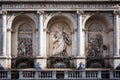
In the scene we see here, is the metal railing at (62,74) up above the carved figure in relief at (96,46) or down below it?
below

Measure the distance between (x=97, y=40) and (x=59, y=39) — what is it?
12.1 feet

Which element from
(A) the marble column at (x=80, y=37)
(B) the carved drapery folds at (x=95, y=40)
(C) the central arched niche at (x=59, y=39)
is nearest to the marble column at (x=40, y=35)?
(C) the central arched niche at (x=59, y=39)

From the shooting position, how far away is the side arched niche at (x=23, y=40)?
28812 millimetres

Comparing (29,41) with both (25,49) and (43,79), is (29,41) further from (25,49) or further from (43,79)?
(43,79)

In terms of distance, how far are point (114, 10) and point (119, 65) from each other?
5094 millimetres

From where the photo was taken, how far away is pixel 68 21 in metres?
29.4

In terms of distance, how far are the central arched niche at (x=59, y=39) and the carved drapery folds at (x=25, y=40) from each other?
183 cm

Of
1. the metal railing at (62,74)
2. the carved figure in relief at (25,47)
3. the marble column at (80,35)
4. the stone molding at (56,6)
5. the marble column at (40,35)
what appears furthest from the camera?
the carved figure in relief at (25,47)

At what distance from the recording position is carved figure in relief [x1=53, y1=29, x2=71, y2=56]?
29.4m

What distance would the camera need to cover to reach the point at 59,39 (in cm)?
2967

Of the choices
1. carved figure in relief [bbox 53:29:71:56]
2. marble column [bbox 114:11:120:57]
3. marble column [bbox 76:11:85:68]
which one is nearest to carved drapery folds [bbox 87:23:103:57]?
marble column [bbox 76:11:85:68]

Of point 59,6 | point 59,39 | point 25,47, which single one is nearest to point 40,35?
point 25,47

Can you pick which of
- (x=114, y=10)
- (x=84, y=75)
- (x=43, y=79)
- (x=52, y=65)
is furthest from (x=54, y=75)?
(x=114, y=10)

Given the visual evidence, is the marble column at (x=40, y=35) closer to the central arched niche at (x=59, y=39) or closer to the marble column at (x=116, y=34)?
the central arched niche at (x=59, y=39)
